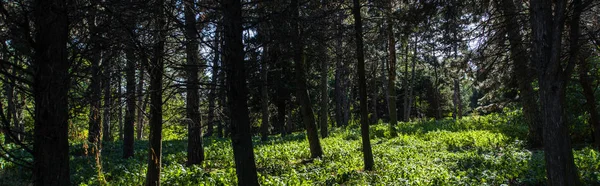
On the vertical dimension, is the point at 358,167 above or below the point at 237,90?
below

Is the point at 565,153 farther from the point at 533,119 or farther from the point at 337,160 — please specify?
the point at 533,119

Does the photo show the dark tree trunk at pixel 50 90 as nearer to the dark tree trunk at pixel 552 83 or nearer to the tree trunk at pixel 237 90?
the tree trunk at pixel 237 90

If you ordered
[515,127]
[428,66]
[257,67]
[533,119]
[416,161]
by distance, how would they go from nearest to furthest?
[257,67] → [416,161] → [533,119] → [515,127] → [428,66]

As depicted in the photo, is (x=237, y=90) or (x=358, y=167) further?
(x=358, y=167)

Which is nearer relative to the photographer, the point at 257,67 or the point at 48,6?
the point at 48,6

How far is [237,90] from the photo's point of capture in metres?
4.99

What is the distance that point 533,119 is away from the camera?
12.5 m

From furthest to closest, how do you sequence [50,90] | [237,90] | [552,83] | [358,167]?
[358,167]
[552,83]
[237,90]
[50,90]

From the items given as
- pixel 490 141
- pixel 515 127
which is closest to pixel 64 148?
pixel 490 141

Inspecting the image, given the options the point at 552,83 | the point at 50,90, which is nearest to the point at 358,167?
the point at 552,83

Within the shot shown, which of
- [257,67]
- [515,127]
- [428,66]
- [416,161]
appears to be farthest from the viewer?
[428,66]

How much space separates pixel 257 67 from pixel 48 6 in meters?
2.69

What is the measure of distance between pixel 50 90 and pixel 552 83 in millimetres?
6085

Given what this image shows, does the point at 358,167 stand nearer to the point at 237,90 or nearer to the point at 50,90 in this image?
the point at 237,90
